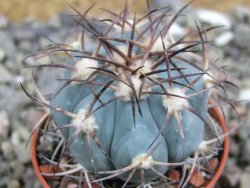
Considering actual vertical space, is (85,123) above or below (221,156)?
above

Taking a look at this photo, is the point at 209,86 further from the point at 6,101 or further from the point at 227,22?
the point at 227,22

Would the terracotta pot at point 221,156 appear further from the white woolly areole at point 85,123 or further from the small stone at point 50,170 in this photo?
the white woolly areole at point 85,123

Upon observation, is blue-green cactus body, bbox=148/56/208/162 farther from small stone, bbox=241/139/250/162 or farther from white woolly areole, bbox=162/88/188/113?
small stone, bbox=241/139/250/162

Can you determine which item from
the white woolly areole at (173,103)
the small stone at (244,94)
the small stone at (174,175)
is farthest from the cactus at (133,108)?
the small stone at (244,94)

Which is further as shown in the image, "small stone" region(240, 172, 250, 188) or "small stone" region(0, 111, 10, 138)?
"small stone" region(0, 111, 10, 138)

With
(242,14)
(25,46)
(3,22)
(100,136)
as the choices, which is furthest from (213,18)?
(100,136)

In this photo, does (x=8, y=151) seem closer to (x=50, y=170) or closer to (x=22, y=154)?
(x=22, y=154)

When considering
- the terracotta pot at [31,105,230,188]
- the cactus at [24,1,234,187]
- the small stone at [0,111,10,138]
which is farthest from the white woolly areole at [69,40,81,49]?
the small stone at [0,111,10,138]
